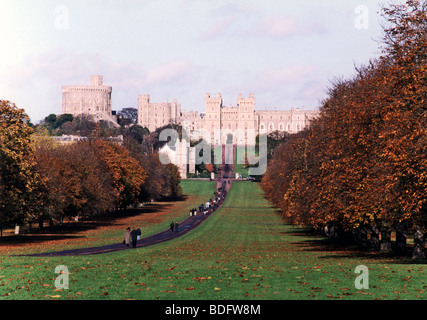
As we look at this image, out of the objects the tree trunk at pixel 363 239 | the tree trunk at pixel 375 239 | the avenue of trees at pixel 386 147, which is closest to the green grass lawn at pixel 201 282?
the avenue of trees at pixel 386 147

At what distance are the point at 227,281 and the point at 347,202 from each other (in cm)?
1651

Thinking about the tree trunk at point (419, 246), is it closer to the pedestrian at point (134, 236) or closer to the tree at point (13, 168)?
the pedestrian at point (134, 236)

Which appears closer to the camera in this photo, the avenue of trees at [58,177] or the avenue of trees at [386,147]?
the avenue of trees at [386,147]

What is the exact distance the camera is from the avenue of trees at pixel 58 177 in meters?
49.9

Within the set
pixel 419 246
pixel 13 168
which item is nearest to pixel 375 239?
pixel 419 246

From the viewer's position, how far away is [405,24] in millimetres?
28656

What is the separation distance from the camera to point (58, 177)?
6825 centimetres

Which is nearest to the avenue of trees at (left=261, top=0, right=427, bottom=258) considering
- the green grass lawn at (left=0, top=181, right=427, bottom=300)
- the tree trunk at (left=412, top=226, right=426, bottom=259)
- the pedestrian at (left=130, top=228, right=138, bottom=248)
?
the tree trunk at (left=412, top=226, right=426, bottom=259)

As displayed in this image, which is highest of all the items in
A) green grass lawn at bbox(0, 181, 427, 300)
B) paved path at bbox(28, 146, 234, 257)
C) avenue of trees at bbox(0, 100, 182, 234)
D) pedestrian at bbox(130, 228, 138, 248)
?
avenue of trees at bbox(0, 100, 182, 234)

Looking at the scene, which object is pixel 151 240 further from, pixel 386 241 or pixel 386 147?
pixel 386 147

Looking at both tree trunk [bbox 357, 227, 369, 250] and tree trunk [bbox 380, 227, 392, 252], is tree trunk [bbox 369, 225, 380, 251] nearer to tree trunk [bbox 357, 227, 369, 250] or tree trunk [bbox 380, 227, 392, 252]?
tree trunk [bbox 380, 227, 392, 252]

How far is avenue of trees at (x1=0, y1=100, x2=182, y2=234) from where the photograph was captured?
1965 inches
